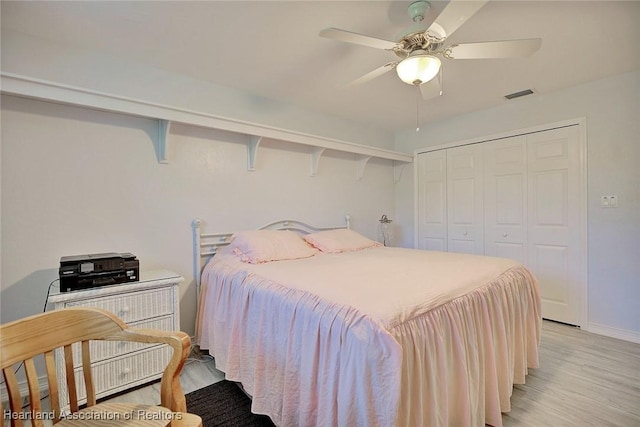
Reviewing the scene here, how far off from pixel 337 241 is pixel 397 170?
1.97 meters

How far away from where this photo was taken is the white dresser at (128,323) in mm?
1675

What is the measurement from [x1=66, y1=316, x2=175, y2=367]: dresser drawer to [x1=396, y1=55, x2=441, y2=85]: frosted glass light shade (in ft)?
7.27

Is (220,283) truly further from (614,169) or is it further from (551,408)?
(614,169)

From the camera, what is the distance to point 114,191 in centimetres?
215

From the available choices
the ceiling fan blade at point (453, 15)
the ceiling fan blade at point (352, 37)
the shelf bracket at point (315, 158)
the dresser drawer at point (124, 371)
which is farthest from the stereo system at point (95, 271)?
the ceiling fan blade at point (453, 15)

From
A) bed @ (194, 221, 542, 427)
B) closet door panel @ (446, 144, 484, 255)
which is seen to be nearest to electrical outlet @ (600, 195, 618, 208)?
closet door panel @ (446, 144, 484, 255)

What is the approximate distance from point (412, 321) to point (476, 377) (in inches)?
22.0

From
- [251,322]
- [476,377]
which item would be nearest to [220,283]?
[251,322]

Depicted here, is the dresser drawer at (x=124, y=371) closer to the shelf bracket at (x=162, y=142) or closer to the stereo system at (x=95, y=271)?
the stereo system at (x=95, y=271)

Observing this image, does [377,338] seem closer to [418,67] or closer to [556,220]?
[418,67]

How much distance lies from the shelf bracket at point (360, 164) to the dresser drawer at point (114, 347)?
271 centimetres

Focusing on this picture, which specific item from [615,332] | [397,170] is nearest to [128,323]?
[397,170]

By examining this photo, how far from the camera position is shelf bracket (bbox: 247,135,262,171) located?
276 centimetres

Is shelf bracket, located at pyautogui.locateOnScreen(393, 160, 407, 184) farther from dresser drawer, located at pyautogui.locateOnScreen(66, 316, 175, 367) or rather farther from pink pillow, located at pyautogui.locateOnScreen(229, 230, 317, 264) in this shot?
dresser drawer, located at pyautogui.locateOnScreen(66, 316, 175, 367)
